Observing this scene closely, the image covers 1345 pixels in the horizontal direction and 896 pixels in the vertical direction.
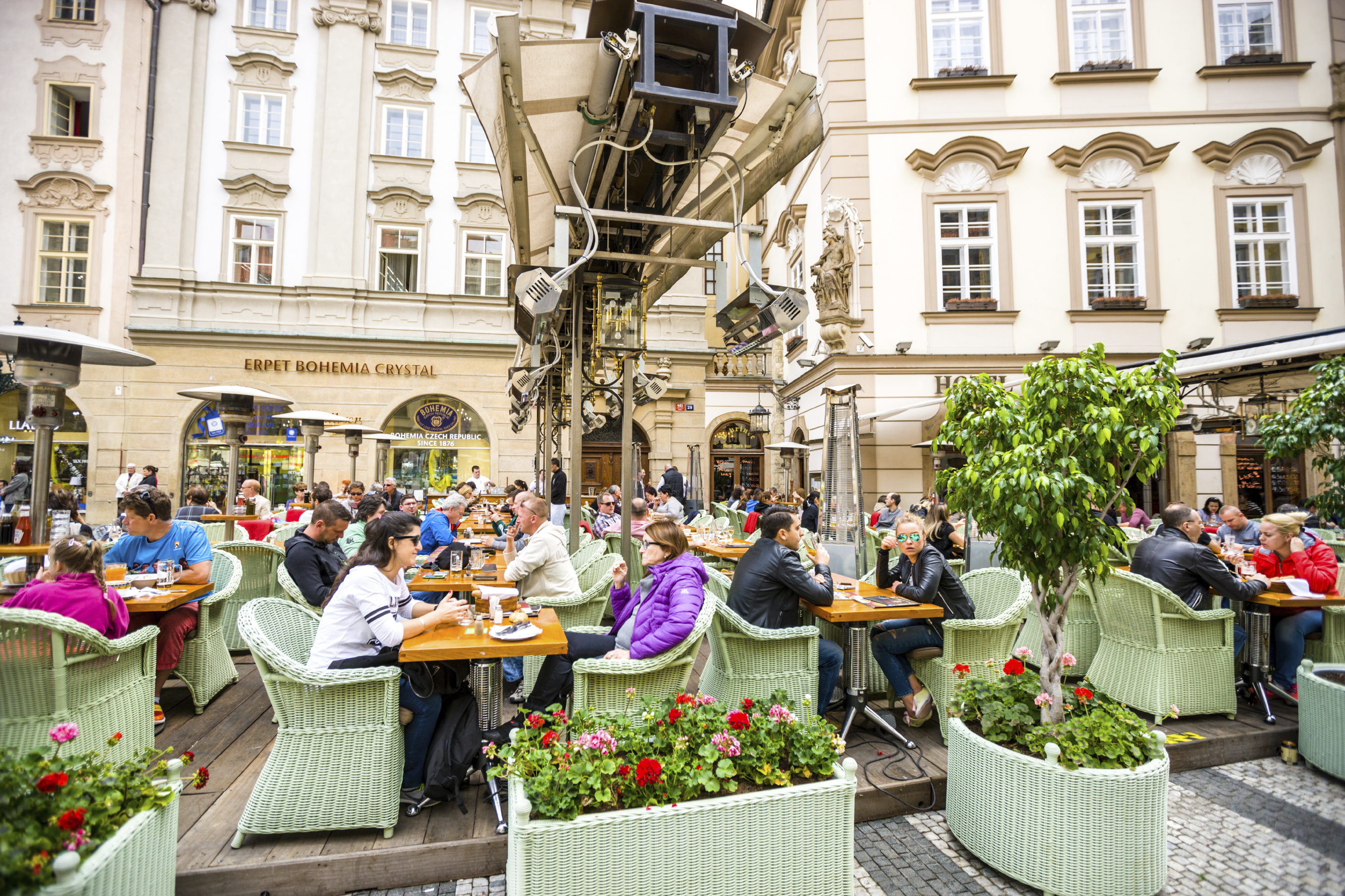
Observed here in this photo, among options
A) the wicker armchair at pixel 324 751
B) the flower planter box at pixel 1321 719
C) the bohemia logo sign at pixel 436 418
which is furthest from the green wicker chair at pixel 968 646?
the bohemia logo sign at pixel 436 418

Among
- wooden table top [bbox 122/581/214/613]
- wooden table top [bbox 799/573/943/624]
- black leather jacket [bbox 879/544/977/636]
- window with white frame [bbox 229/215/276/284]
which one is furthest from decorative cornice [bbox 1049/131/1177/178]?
window with white frame [bbox 229/215/276/284]

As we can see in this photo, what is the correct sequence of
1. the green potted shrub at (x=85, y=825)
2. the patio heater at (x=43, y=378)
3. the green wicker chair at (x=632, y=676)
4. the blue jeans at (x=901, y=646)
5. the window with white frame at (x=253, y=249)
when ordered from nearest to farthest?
1. the green potted shrub at (x=85, y=825)
2. the green wicker chair at (x=632, y=676)
3. the blue jeans at (x=901, y=646)
4. the patio heater at (x=43, y=378)
5. the window with white frame at (x=253, y=249)

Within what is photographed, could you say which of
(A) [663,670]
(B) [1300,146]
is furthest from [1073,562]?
(B) [1300,146]

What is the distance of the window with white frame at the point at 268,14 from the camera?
50.5ft

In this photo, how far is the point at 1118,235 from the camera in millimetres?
11148

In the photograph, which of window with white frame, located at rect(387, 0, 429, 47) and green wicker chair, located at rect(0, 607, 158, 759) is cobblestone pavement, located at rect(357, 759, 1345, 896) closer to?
green wicker chair, located at rect(0, 607, 158, 759)

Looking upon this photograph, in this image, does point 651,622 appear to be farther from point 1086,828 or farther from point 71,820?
point 71,820

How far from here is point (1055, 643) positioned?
281 centimetres

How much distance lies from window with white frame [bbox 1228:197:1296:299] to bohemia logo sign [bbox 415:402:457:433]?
1622cm

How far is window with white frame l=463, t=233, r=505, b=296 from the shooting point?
631 inches

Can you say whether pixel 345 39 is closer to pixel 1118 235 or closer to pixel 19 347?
pixel 19 347

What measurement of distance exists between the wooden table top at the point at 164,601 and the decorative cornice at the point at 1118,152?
13.4m

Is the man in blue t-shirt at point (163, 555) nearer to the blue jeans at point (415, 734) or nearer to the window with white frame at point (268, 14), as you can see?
the blue jeans at point (415, 734)

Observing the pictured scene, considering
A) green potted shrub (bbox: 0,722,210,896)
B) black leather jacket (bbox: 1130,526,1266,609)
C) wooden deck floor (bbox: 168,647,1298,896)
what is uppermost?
black leather jacket (bbox: 1130,526,1266,609)
